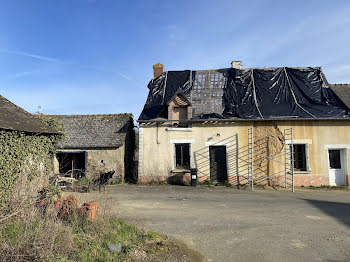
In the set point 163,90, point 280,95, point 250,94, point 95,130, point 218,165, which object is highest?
point 163,90

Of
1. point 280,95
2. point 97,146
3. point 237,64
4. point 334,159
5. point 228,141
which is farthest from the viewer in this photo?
point 237,64

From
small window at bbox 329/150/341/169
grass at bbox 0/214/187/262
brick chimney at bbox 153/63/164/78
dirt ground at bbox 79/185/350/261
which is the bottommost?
dirt ground at bbox 79/185/350/261

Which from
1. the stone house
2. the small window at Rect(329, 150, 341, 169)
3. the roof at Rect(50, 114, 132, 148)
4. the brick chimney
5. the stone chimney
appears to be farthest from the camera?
the brick chimney

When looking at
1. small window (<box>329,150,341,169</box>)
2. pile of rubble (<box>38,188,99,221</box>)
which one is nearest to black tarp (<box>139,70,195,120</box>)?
pile of rubble (<box>38,188,99,221</box>)

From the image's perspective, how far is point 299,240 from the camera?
534 centimetres

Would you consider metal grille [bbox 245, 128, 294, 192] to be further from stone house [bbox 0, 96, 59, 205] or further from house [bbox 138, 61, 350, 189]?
stone house [bbox 0, 96, 59, 205]

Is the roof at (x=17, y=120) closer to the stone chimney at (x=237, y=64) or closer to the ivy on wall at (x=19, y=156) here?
the ivy on wall at (x=19, y=156)

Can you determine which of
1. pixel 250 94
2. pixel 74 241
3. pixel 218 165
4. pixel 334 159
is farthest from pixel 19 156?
pixel 334 159

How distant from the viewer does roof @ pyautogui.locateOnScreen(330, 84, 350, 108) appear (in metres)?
14.4

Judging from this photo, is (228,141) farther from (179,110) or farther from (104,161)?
(104,161)

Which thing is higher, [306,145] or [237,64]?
[237,64]

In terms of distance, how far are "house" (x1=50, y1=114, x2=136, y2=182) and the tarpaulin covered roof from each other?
2396 millimetres

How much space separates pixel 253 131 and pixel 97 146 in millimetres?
9723

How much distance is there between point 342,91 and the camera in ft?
49.8
